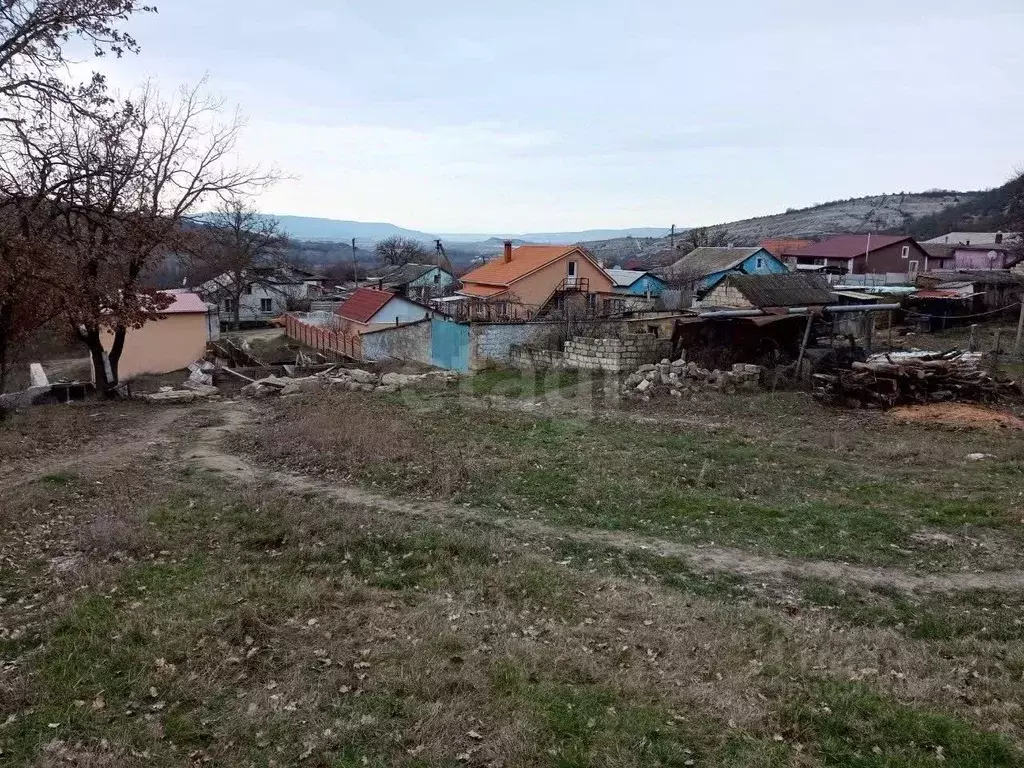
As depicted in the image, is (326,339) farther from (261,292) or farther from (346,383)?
(261,292)

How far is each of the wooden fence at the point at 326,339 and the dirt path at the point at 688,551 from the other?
68.1 feet

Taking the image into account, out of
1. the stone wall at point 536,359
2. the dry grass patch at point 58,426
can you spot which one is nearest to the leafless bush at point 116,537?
the dry grass patch at point 58,426

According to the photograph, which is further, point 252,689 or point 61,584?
point 61,584

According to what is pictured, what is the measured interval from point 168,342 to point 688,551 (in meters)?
27.4

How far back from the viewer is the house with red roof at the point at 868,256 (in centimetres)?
5547

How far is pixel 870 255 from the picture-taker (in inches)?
2184

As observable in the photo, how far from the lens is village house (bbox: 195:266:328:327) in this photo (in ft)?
170

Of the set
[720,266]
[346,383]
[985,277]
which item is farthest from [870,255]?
[346,383]

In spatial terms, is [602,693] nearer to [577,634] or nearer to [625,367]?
[577,634]

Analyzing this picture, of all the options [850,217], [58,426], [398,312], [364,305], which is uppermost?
[850,217]

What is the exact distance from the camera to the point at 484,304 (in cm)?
3394

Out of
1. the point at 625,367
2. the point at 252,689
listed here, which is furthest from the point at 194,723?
the point at 625,367

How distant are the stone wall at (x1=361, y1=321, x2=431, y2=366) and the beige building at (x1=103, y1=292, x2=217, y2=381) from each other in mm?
7103

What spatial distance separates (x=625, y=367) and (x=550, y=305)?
1513 centimetres
